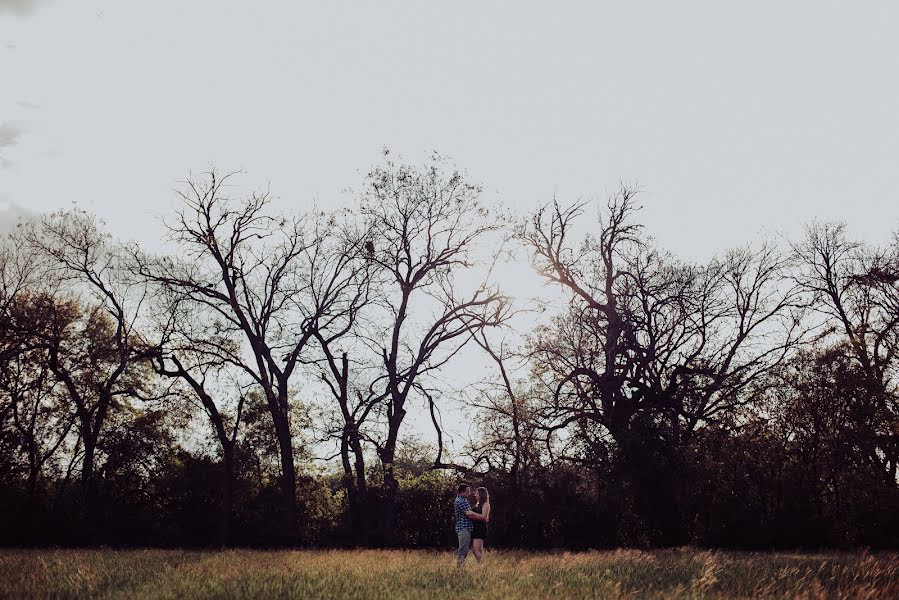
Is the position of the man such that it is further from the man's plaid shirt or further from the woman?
the woman

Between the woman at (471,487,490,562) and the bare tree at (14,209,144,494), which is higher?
the bare tree at (14,209,144,494)

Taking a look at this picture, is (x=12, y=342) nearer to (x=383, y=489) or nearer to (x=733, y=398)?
(x=383, y=489)

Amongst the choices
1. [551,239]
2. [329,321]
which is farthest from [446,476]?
[551,239]

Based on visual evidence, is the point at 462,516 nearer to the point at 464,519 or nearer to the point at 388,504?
the point at 464,519

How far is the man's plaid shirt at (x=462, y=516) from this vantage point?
14.1 metres

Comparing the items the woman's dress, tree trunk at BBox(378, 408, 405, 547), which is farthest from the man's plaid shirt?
tree trunk at BBox(378, 408, 405, 547)

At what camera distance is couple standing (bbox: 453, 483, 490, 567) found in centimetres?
1388

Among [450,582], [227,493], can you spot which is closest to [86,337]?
[227,493]

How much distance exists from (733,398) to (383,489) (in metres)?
15.1

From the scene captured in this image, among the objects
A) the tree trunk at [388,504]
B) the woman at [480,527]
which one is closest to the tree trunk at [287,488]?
the tree trunk at [388,504]

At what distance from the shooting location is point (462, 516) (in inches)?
560

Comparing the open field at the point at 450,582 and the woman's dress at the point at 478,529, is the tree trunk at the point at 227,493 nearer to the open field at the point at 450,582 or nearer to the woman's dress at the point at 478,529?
the open field at the point at 450,582

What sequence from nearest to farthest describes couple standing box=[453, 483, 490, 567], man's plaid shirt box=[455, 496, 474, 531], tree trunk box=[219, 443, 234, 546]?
couple standing box=[453, 483, 490, 567], man's plaid shirt box=[455, 496, 474, 531], tree trunk box=[219, 443, 234, 546]

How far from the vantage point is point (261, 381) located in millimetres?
26828
